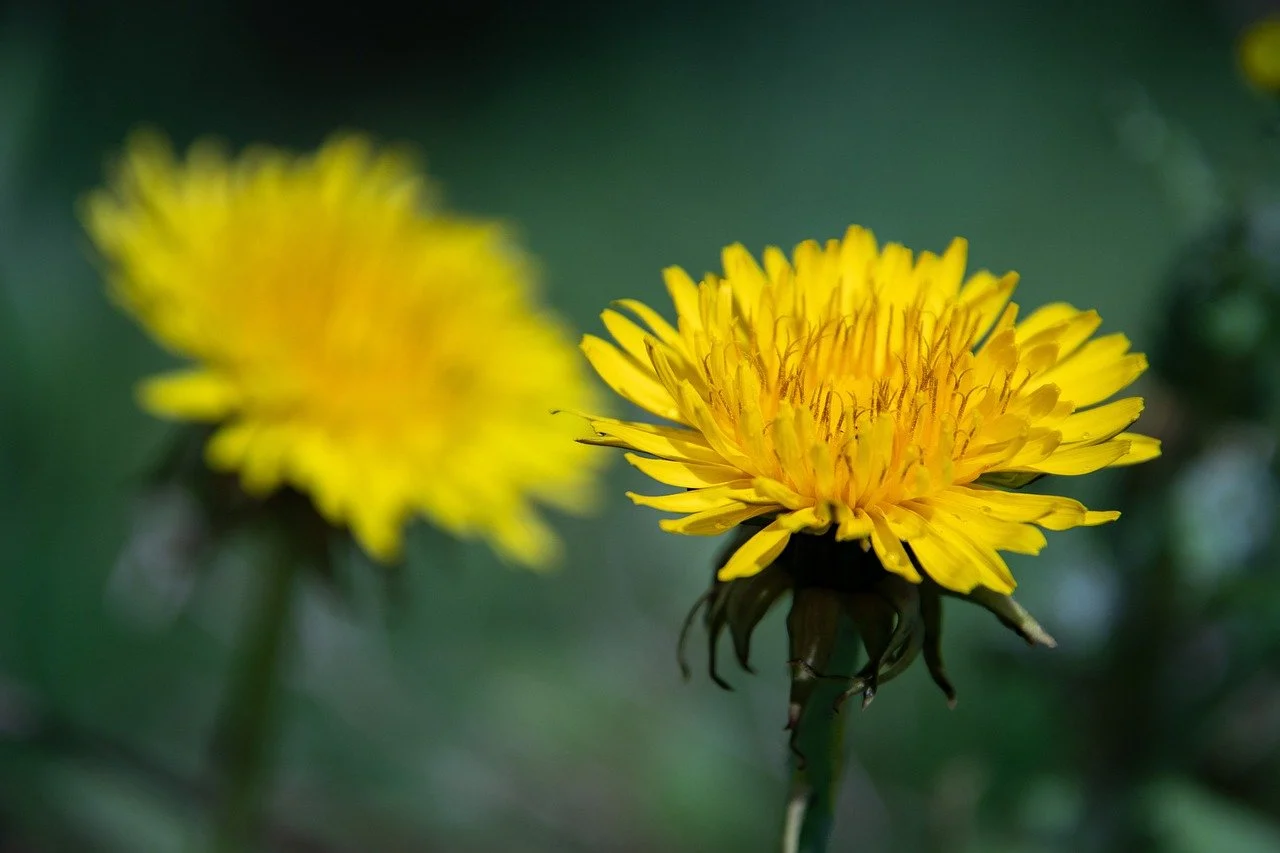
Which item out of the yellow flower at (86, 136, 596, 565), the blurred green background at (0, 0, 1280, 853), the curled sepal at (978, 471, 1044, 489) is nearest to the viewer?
the curled sepal at (978, 471, 1044, 489)

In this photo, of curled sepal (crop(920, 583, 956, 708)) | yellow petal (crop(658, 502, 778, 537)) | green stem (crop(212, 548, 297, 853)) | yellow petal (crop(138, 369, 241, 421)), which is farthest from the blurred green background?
yellow petal (crop(658, 502, 778, 537))

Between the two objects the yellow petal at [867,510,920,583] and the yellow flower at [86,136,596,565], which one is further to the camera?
the yellow flower at [86,136,596,565]

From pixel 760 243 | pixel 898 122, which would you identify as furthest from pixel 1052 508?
pixel 898 122

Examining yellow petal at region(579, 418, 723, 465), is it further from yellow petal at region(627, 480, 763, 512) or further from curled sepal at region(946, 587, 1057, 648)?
curled sepal at region(946, 587, 1057, 648)

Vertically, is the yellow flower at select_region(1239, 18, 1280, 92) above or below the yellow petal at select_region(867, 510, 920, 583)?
above

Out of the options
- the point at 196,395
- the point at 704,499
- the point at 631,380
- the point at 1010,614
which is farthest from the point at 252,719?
the point at 1010,614

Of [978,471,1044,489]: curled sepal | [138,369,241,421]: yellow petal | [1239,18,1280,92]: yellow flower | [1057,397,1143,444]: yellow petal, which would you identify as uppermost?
[1239,18,1280,92]: yellow flower

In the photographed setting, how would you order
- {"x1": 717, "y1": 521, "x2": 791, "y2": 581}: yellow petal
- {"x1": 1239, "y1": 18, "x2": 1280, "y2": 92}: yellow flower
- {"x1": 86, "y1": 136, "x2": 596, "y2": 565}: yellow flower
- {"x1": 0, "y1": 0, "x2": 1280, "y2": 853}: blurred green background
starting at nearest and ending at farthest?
{"x1": 717, "y1": 521, "x2": 791, "y2": 581}: yellow petal, {"x1": 1239, "y1": 18, "x2": 1280, "y2": 92}: yellow flower, {"x1": 86, "y1": 136, "x2": 596, "y2": 565}: yellow flower, {"x1": 0, "y1": 0, "x2": 1280, "y2": 853}: blurred green background
